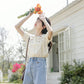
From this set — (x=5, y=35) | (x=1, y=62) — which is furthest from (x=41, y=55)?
(x=1, y=62)

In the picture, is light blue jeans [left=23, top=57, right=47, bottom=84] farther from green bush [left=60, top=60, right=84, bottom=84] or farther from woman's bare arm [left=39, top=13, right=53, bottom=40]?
green bush [left=60, top=60, right=84, bottom=84]

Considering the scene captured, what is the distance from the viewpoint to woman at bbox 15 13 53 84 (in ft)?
6.51

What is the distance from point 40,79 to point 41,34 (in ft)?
1.55

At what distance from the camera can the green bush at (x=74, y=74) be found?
17.0ft

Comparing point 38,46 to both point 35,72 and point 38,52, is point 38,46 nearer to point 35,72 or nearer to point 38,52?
point 38,52

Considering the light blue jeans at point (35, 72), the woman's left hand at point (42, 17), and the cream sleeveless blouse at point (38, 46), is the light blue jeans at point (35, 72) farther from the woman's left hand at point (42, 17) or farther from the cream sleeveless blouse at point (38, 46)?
the woman's left hand at point (42, 17)

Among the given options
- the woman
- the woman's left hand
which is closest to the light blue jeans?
the woman

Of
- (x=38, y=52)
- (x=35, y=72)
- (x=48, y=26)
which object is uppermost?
(x=48, y=26)

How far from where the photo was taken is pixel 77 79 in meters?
5.18

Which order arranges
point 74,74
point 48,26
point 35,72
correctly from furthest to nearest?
point 74,74 < point 48,26 < point 35,72

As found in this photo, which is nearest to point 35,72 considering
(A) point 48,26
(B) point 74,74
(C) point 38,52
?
(C) point 38,52

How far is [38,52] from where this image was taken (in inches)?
80.4

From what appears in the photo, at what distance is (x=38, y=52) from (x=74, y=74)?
3.57 m

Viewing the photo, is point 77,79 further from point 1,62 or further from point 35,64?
point 1,62
